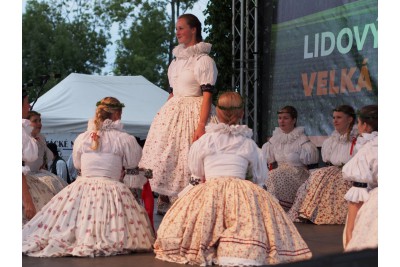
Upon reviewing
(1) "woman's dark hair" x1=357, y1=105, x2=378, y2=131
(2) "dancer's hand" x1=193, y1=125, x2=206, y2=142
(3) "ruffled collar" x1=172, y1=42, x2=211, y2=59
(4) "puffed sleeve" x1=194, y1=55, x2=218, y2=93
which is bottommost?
(2) "dancer's hand" x1=193, y1=125, x2=206, y2=142

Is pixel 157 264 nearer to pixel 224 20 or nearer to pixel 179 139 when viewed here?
pixel 179 139

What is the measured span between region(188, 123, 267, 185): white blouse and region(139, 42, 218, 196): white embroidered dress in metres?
0.99

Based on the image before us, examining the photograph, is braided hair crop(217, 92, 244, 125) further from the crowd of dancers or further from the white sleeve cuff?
the white sleeve cuff

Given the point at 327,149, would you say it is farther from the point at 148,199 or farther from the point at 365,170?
the point at 365,170

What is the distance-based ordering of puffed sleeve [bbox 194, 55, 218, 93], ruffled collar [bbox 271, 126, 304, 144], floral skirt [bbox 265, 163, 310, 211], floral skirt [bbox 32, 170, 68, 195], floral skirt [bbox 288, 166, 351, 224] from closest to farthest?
puffed sleeve [bbox 194, 55, 218, 93] < floral skirt [bbox 32, 170, 68, 195] < floral skirt [bbox 288, 166, 351, 224] < floral skirt [bbox 265, 163, 310, 211] < ruffled collar [bbox 271, 126, 304, 144]

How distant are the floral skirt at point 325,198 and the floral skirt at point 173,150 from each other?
2071 millimetres

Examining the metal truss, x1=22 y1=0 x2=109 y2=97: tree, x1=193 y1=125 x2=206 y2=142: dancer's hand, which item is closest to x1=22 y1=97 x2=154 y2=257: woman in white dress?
x1=193 y1=125 x2=206 y2=142: dancer's hand

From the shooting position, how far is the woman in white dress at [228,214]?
4633 mm

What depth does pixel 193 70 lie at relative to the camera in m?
6.04

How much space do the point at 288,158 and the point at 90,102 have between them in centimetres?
676

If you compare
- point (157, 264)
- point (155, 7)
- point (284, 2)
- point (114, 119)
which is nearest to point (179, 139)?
point (114, 119)

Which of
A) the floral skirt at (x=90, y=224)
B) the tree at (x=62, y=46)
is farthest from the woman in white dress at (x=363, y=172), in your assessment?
the tree at (x=62, y=46)

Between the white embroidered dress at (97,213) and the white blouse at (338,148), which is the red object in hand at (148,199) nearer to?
the white embroidered dress at (97,213)

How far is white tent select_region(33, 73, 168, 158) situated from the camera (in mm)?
13516
